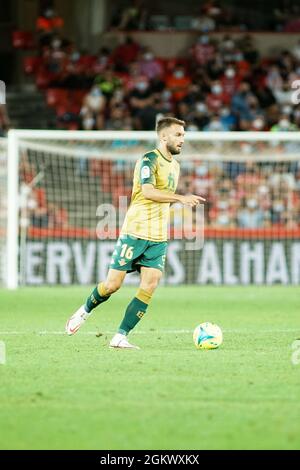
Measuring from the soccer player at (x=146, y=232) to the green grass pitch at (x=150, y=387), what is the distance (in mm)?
438

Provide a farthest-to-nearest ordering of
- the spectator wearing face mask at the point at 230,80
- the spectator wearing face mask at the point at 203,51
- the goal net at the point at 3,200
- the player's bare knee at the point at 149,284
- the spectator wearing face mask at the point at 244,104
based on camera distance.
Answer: the spectator wearing face mask at the point at 203,51 < the spectator wearing face mask at the point at 230,80 < the spectator wearing face mask at the point at 244,104 < the goal net at the point at 3,200 < the player's bare knee at the point at 149,284

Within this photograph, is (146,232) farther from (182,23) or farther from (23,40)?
(23,40)

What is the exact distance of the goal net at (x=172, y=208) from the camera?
19.6m

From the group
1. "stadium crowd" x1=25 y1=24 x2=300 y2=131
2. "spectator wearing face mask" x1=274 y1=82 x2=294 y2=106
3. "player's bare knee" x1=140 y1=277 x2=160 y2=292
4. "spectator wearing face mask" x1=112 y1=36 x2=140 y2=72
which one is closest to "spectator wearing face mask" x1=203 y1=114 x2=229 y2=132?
"stadium crowd" x1=25 y1=24 x2=300 y2=131

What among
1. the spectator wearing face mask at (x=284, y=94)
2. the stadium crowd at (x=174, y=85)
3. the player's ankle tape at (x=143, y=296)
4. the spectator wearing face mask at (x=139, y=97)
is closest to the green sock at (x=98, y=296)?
the player's ankle tape at (x=143, y=296)

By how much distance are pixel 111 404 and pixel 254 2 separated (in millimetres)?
23691

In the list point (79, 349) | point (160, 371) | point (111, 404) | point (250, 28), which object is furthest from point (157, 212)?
point (250, 28)

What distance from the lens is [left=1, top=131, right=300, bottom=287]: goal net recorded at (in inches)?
771

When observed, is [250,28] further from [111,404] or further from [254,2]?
[111,404]

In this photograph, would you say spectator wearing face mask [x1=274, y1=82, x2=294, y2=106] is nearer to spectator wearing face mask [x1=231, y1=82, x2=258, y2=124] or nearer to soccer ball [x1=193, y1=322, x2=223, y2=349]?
spectator wearing face mask [x1=231, y1=82, x2=258, y2=124]

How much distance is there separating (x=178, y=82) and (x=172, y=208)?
22.2 ft

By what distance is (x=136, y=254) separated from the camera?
33.2ft

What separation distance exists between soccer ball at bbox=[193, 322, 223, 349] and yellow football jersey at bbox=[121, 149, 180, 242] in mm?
937

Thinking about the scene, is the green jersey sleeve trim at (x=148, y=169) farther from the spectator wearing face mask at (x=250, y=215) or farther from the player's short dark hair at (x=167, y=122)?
the spectator wearing face mask at (x=250, y=215)
